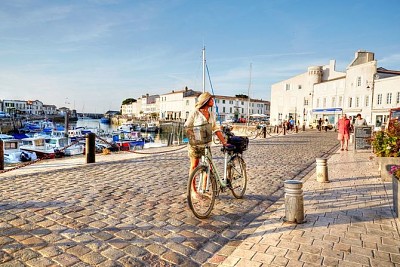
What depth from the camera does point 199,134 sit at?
4688mm

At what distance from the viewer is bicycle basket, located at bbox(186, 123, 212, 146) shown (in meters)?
4.68

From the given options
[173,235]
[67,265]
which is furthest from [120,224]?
[67,265]

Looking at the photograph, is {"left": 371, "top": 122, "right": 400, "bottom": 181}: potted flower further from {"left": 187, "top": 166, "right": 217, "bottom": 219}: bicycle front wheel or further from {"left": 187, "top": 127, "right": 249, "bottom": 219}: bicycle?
{"left": 187, "top": 166, "right": 217, "bottom": 219}: bicycle front wheel

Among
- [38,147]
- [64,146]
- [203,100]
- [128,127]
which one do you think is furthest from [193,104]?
[203,100]

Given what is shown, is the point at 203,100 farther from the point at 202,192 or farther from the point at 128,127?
the point at 128,127

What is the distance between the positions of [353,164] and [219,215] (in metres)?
7.60

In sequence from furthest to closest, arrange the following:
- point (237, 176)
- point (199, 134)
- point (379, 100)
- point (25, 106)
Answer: point (25, 106) → point (379, 100) → point (237, 176) → point (199, 134)

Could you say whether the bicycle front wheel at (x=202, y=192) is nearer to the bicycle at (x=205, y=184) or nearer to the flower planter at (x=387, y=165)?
the bicycle at (x=205, y=184)

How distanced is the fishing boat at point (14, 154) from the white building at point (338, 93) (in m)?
41.3

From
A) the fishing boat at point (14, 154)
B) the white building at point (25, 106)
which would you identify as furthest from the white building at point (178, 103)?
the white building at point (25, 106)

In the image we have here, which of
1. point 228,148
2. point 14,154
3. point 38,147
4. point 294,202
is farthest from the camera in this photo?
point 38,147

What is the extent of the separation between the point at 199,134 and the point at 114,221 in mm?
1896

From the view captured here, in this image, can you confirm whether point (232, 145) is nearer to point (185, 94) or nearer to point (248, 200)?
point (248, 200)

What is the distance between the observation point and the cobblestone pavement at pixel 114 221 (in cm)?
331
